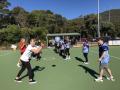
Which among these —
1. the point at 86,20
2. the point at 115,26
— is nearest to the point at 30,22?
the point at 86,20

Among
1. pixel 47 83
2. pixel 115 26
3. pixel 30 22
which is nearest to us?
pixel 47 83

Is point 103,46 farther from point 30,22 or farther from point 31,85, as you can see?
point 30,22

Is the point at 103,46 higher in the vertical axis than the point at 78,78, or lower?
higher

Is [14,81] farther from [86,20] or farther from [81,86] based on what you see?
[86,20]

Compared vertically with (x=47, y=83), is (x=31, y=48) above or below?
above

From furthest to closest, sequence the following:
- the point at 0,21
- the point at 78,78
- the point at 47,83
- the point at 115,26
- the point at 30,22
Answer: the point at 115,26, the point at 30,22, the point at 0,21, the point at 78,78, the point at 47,83

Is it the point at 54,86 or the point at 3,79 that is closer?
the point at 54,86

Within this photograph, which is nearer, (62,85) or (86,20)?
(62,85)

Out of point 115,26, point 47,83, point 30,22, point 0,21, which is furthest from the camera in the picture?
point 115,26

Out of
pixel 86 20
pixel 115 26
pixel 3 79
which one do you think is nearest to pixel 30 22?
pixel 86 20
